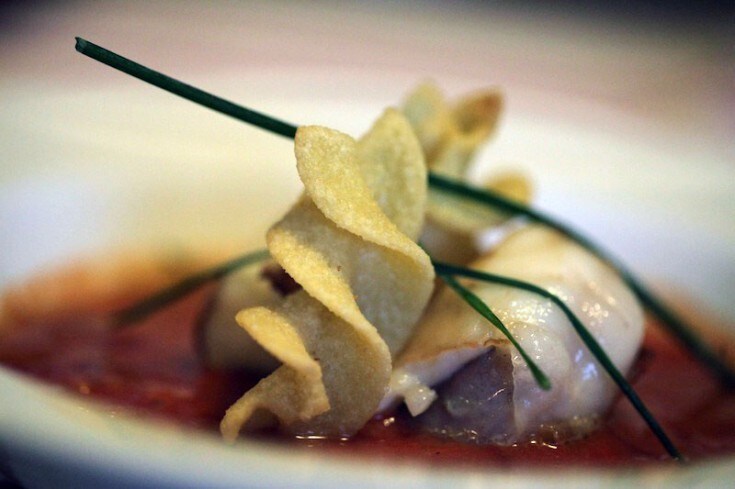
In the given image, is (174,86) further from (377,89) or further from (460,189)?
(377,89)

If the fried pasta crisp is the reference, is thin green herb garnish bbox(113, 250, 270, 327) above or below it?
below

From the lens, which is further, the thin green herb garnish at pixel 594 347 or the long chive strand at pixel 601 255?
the long chive strand at pixel 601 255

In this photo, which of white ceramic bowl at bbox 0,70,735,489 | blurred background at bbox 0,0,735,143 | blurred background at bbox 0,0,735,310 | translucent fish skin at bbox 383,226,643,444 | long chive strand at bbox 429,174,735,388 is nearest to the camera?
translucent fish skin at bbox 383,226,643,444

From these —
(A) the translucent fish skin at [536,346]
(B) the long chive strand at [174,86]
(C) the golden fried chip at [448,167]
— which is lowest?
(A) the translucent fish skin at [536,346]

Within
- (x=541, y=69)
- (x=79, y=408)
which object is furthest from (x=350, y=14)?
(x=79, y=408)

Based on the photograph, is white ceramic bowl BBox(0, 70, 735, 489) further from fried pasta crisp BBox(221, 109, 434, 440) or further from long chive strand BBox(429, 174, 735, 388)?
long chive strand BBox(429, 174, 735, 388)

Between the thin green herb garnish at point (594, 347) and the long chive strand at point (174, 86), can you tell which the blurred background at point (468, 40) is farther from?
the thin green herb garnish at point (594, 347)

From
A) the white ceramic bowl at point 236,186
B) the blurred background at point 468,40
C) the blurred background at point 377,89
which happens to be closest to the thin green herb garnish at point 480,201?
the white ceramic bowl at point 236,186

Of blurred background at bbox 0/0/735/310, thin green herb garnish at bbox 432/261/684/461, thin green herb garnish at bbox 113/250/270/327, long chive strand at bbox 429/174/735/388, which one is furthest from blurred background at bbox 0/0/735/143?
thin green herb garnish at bbox 432/261/684/461
